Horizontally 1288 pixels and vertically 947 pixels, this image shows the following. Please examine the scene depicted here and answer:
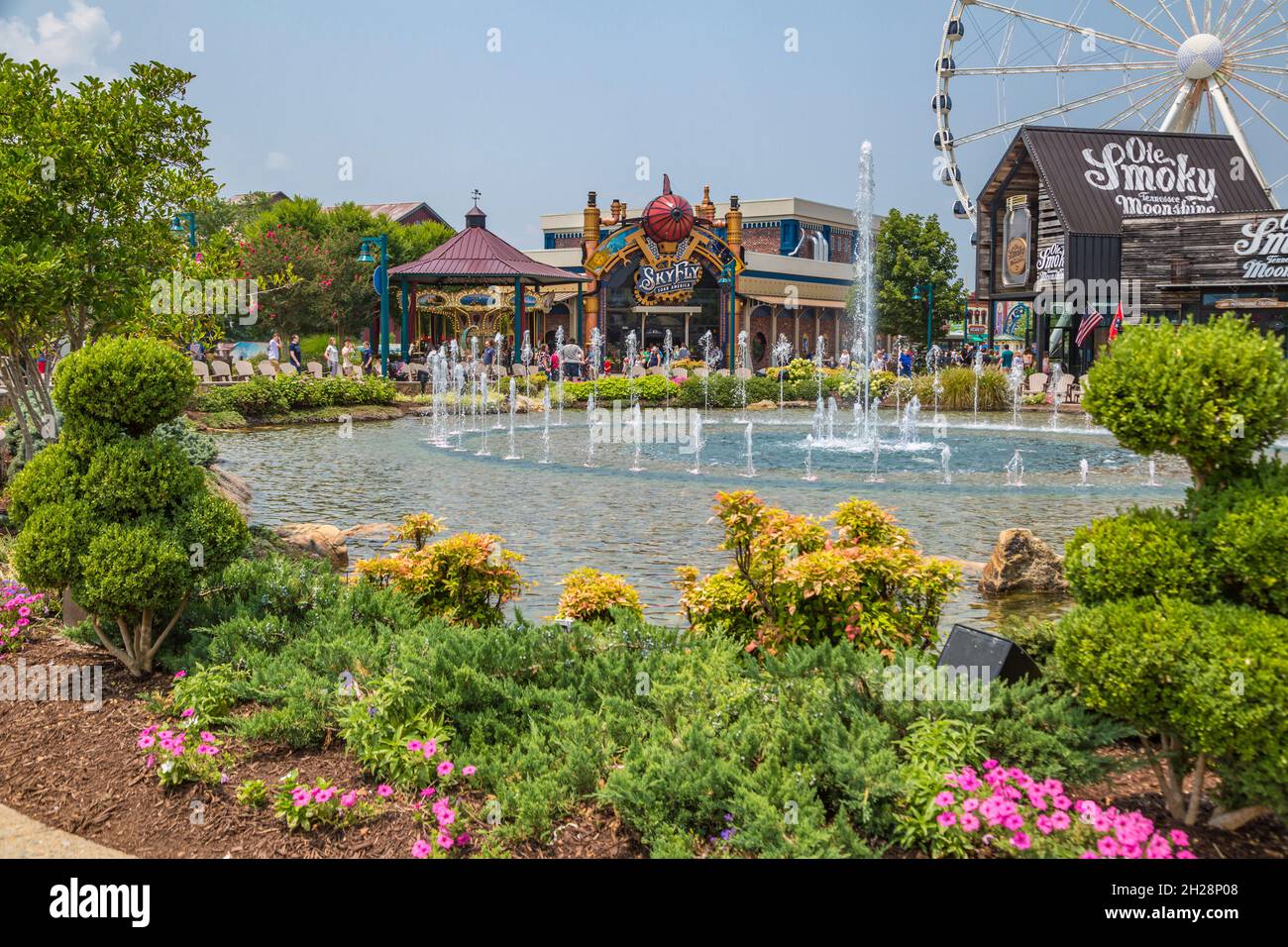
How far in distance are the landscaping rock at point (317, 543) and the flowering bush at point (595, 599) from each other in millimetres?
3382

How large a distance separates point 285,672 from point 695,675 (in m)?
2.12

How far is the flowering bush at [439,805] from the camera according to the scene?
4051 millimetres

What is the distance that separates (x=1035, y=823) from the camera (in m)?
3.88

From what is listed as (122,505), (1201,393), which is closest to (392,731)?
(122,505)

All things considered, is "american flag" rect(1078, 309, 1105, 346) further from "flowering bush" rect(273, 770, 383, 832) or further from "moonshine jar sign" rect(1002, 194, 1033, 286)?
"flowering bush" rect(273, 770, 383, 832)

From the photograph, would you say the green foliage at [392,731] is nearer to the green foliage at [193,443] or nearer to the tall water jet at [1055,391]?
the green foliage at [193,443]

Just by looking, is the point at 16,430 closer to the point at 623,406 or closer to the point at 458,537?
the point at 458,537

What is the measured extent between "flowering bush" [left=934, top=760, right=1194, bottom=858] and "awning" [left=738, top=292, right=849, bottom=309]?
5051 centimetres

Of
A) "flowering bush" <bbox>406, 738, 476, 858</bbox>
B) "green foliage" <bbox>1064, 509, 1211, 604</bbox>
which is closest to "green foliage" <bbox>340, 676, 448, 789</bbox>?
"flowering bush" <bbox>406, 738, 476, 858</bbox>

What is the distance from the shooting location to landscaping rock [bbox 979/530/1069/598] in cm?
860

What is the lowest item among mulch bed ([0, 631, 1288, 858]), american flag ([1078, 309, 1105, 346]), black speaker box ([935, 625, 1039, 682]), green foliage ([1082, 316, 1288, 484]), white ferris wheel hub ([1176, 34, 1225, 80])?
mulch bed ([0, 631, 1288, 858])

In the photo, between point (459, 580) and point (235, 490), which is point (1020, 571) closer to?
point (459, 580)

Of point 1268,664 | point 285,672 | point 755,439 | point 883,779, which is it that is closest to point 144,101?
point 285,672

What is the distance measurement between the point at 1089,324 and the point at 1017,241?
529 cm
